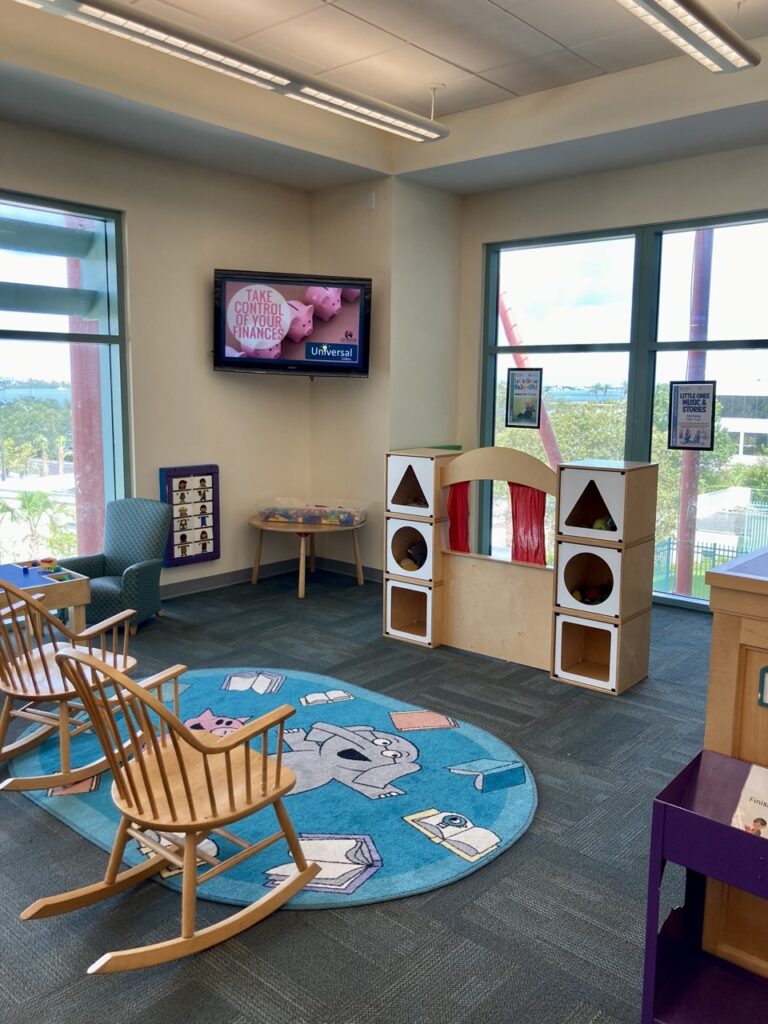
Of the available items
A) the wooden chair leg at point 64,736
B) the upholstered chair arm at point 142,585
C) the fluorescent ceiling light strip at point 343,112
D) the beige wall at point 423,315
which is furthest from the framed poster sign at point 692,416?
the wooden chair leg at point 64,736

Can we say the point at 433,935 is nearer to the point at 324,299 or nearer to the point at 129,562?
the point at 129,562


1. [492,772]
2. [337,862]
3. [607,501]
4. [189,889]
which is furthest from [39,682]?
[607,501]

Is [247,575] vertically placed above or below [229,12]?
below

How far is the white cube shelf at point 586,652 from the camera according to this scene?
426cm

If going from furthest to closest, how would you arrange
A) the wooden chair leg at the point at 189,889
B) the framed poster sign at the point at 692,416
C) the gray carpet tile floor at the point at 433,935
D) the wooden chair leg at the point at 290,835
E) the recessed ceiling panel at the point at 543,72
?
the framed poster sign at the point at 692,416, the recessed ceiling panel at the point at 543,72, the wooden chair leg at the point at 290,835, the wooden chair leg at the point at 189,889, the gray carpet tile floor at the point at 433,935

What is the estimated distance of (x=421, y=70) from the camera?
4980mm

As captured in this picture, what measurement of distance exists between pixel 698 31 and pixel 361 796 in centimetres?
351

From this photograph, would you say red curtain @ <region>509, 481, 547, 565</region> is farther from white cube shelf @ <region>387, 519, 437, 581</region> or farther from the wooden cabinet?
the wooden cabinet

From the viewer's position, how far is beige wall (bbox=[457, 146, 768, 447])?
5.38 meters

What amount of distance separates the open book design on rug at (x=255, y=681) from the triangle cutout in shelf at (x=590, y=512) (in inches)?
68.7

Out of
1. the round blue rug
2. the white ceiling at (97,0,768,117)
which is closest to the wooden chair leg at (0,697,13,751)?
the round blue rug

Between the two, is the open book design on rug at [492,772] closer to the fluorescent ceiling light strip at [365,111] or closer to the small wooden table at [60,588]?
the small wooden table at [60,588]

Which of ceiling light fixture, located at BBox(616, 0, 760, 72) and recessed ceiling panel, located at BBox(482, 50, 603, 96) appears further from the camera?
recessed ceiling panel, located at BBox(482, 50, 603, 96)

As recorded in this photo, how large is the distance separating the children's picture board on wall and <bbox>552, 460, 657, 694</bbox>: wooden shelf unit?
2945 mm
